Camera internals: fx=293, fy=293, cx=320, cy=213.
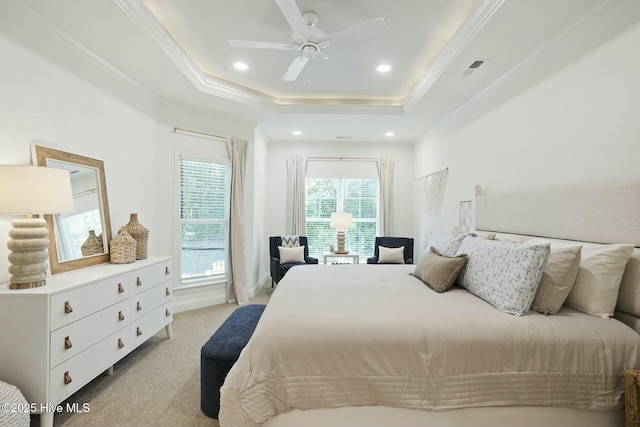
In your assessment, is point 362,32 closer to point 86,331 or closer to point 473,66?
point 473,66

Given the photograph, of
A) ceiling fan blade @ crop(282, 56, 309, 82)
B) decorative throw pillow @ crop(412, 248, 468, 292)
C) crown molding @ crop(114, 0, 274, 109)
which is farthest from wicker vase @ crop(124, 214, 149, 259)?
decorative throw pillow @ crop(412, 248, 468, 292)

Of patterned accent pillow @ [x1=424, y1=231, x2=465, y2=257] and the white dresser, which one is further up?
patterned accent pillow @ [x1=424, y1=231, x2=465, y2=257]

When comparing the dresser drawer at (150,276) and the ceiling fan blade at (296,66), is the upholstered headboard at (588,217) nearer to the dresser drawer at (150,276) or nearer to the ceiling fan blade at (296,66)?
the ceiling fan blade at (296,66)

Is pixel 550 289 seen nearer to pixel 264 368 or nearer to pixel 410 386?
pixel 410 386

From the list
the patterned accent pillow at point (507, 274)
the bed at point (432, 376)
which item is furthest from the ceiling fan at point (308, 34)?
the bed at point (432, 376)

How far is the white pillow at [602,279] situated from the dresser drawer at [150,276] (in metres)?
3.11

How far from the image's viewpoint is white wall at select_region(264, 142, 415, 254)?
554cm

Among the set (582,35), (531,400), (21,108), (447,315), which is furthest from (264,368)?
(582,35)

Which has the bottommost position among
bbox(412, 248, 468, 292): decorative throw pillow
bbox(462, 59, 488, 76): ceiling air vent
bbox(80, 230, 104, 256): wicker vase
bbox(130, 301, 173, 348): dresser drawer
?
→ bbox(130, 301, 173, 348): dresser drawer

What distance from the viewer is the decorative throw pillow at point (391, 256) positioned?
464 centimetres

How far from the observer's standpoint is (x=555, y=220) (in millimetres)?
2115

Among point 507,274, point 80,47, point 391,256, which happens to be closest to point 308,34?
point 80,47

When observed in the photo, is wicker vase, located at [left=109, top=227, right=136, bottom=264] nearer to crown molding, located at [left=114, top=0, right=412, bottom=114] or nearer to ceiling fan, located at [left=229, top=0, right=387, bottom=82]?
crown molding, located at [left=114, top=0, right=412, bottom=114]

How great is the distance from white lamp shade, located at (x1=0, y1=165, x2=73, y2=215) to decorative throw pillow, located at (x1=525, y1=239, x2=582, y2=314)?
115 inches
